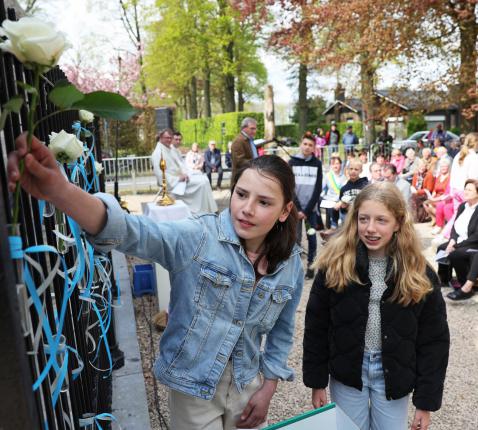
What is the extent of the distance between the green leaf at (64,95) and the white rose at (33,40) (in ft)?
0.21

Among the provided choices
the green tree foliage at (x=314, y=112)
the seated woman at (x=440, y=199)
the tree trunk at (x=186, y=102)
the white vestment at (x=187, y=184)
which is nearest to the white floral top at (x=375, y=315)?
the white vestment at (x=187, y=184)

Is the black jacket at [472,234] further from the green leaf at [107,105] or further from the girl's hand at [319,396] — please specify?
the green leaf at [107,105]

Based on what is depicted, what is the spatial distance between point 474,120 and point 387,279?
16058mm

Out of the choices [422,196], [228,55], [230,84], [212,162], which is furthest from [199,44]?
[422,196]

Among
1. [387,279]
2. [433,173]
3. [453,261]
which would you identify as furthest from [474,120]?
[387,279]

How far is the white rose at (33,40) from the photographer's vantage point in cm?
77

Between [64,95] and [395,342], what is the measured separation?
1831 millimetres

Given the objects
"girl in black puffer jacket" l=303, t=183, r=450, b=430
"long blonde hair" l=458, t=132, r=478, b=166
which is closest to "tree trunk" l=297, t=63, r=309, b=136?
"long blonde hair" l=458, t=132, r=478, b=166

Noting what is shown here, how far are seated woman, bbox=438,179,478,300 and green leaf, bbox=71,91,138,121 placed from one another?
5.49 meters

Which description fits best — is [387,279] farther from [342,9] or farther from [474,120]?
[474,120]

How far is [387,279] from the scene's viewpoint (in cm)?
224

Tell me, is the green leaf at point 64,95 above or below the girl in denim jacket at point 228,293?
above

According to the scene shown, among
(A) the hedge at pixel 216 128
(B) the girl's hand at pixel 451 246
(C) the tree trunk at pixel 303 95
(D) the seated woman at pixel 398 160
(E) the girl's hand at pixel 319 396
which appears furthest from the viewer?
(A) the hedge at pixel 216 128

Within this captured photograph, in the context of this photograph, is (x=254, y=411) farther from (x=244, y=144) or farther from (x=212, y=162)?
(x=212, y=162)
